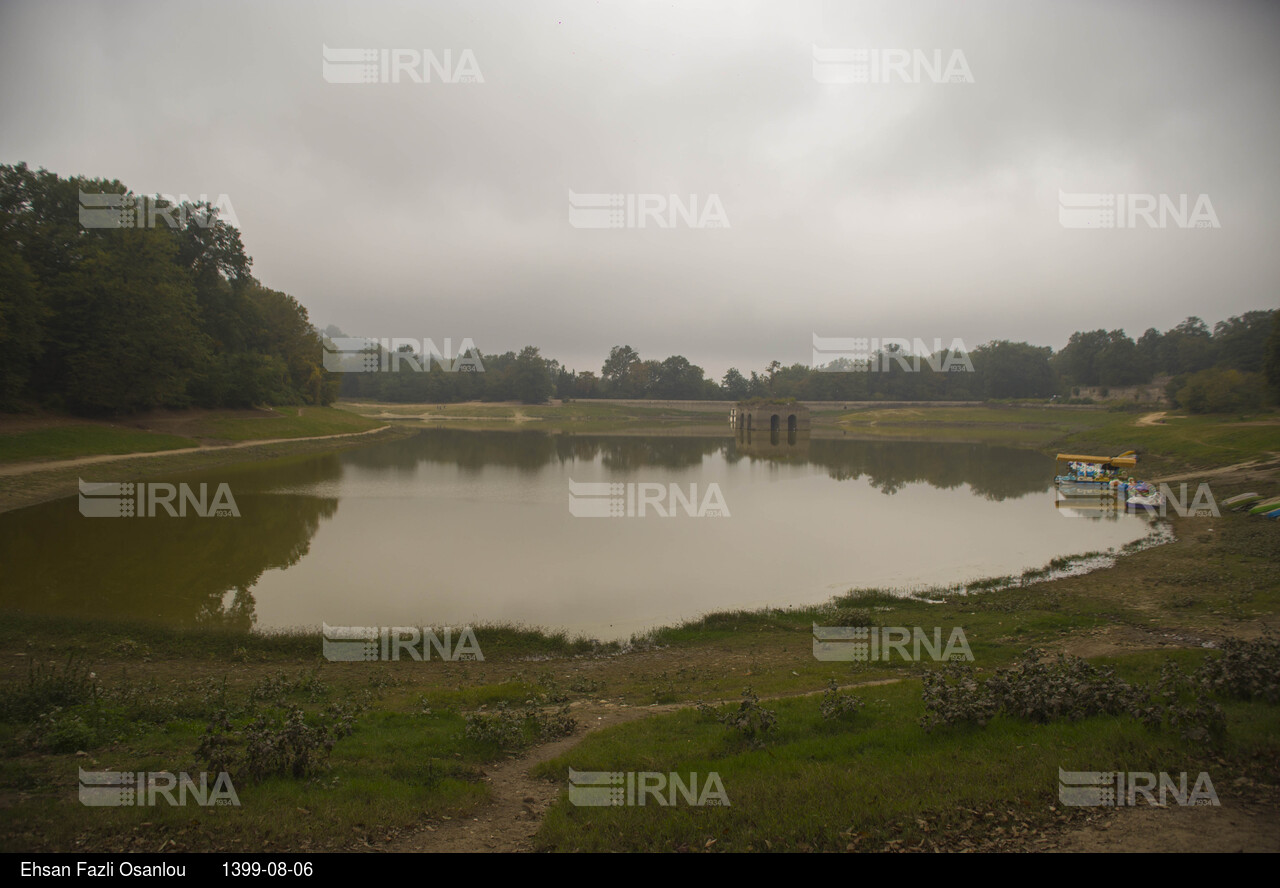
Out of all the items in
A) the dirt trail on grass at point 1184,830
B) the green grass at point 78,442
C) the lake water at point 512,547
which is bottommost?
the lake water at point 512,547

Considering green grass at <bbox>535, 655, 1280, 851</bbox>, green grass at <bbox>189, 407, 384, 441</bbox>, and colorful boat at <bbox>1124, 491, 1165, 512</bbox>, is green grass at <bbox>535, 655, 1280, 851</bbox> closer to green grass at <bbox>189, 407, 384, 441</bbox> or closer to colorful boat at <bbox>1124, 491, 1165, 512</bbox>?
colorful boat at <bbox>1124, 491, 1165, 512</bbox>

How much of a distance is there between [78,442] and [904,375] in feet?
380

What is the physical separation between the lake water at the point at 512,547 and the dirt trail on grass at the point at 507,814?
6.20 m

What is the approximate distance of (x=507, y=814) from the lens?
5.81m

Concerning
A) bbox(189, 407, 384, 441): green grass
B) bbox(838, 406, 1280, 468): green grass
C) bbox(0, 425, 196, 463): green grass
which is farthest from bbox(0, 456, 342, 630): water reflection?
bbox(838, 406, 1280, 468): green grass

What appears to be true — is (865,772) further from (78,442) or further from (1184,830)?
(78,442)

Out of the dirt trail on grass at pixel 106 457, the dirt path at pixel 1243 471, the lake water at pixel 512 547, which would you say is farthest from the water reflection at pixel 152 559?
the dirt path at pixel 1243 471

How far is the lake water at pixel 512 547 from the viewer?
14.9 metres

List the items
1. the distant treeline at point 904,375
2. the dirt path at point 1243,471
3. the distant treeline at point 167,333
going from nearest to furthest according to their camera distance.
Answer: the dirt path at point 1243,471 < the distant treeline at point 167,333 < the distant treeline at point 904,375

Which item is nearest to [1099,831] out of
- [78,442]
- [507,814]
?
[507,814]

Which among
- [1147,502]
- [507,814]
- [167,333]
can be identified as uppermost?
[167,333]

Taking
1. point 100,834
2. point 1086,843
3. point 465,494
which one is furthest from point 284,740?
point 465,494

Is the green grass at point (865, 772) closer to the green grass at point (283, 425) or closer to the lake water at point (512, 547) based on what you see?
the lake water at point (512, 547)
